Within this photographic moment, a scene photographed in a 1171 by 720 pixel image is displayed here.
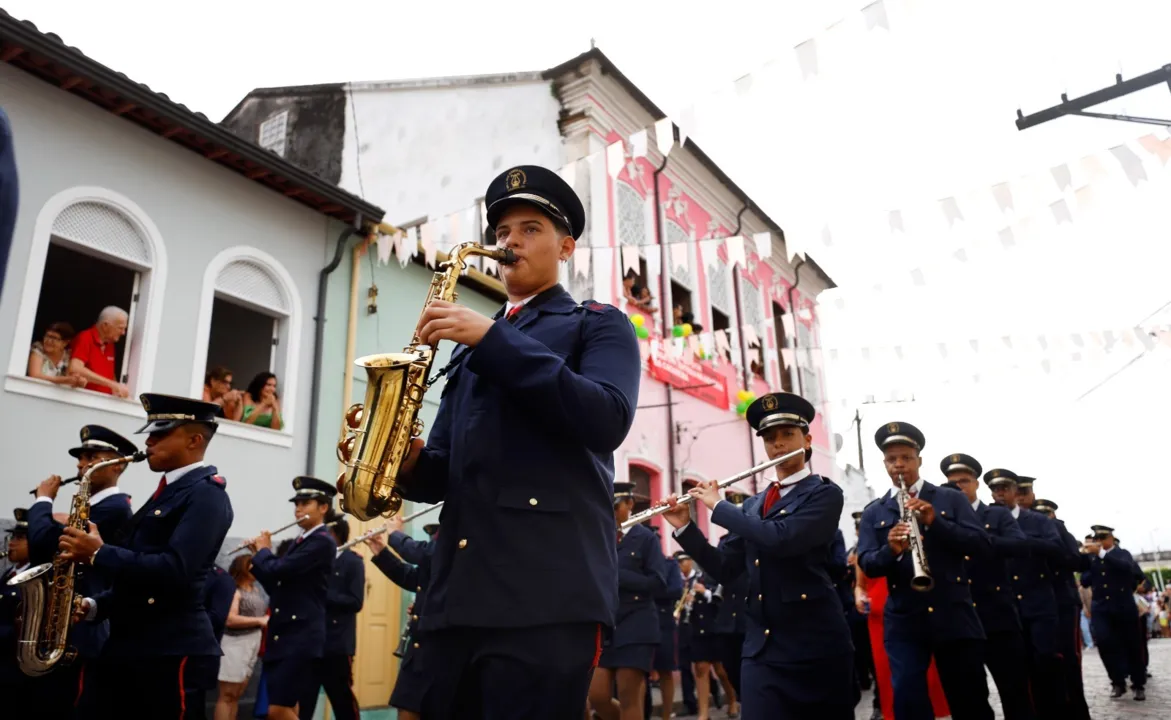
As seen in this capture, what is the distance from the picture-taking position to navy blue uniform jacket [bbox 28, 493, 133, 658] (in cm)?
502

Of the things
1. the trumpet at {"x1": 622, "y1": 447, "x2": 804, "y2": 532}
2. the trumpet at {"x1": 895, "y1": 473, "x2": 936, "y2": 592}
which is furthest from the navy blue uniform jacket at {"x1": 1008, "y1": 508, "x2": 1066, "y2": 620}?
the trumpet at {"x1": 622, "y1": 447, "x2": 804, "y2": 532}

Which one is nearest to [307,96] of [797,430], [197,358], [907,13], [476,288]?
[476,288]

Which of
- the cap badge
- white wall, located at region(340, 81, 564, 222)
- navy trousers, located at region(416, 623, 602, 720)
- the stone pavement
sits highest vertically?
white wall, located at region(340, 81, 564, 222)

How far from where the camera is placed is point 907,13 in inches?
254

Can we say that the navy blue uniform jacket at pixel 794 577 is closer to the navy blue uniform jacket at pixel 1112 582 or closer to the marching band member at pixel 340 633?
the marching band member at pixel 340 633

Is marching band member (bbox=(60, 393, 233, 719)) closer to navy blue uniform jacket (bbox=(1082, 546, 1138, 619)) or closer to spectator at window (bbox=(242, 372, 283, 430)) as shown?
spectator at window (bbox=(242, 372, 283, 430))

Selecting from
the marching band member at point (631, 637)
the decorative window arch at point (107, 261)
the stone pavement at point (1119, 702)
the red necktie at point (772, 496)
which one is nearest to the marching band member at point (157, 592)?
the red necktie at point (772, 496)

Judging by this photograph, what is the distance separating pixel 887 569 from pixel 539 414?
4.33 metres

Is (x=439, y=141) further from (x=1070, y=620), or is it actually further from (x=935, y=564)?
(x=935, y=564)

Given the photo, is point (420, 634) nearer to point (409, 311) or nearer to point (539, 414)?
point (539, 414)

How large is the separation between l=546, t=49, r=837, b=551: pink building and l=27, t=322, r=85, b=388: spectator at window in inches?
275

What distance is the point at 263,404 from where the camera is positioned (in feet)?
34.6

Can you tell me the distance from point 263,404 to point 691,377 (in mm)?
9857

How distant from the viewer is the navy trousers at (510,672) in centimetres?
193
